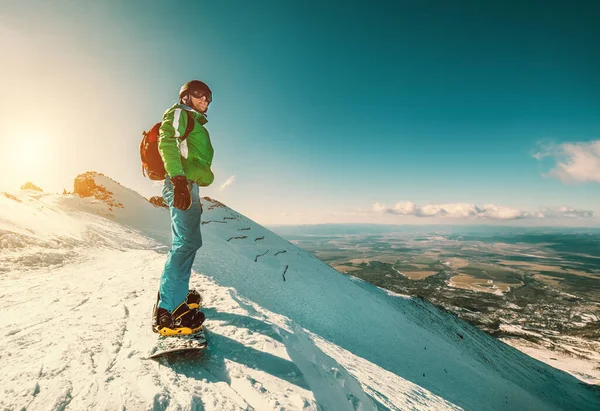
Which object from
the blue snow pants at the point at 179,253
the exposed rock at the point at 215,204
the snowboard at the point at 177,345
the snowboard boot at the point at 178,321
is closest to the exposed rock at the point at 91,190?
the exposed rock at the point at 215,204

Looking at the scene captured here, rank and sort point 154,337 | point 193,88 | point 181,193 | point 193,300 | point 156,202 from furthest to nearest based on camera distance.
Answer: point 156,202
point 193,300
point 193,88
point 154,337
point 181,193

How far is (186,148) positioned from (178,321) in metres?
2.92

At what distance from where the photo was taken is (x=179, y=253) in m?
4.28

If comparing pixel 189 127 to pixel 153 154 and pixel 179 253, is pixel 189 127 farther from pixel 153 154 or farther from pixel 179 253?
pixel 179 253

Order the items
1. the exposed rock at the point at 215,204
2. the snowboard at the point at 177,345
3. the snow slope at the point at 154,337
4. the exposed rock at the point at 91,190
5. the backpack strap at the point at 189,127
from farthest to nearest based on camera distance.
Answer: the exposed rock at the point at 215,204 → the exposed rock at the point at 91,190 → the backpack strap at the point at 189,127 → the snowboard at the point at 177,345 → the snow slope at the point at 154,337

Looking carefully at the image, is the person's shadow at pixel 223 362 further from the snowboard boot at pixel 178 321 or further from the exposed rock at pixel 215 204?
the exposed rock at pixel 215 204

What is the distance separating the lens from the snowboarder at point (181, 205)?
4.04m

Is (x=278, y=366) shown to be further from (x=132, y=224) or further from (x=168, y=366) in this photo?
(x=132, y=224)

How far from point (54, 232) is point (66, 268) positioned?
4725mm

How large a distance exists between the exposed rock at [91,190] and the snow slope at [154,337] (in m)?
3.22

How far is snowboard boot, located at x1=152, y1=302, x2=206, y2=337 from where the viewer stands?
4023 millimetres

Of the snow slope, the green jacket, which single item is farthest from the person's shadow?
the green jacket

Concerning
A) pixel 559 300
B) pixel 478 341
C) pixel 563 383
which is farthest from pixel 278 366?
pixel 559 300

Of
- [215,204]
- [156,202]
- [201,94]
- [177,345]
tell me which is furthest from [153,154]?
[215,204]
